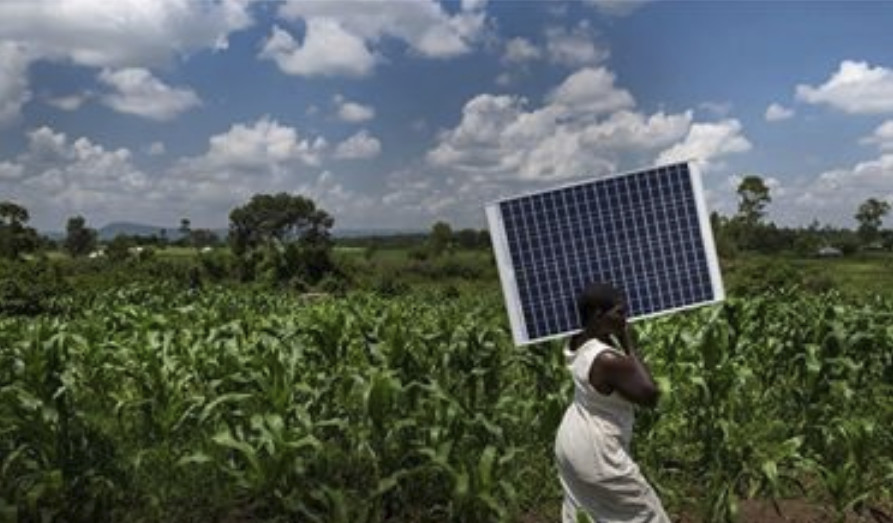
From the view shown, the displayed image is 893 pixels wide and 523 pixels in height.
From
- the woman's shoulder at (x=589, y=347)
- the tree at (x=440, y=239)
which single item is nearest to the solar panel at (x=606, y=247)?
the woman's shoulder at (x=589, y=347)

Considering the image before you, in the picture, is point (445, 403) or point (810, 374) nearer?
point (445, 403)

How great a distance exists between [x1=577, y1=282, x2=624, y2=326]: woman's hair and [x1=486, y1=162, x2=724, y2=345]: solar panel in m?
0.51

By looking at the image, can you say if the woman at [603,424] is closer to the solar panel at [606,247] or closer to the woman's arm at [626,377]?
the woman's arm at [626,377]

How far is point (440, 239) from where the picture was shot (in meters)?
68.4

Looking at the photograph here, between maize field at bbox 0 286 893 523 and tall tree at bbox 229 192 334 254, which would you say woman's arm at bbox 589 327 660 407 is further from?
tall tree at bbox 229 192 334 254

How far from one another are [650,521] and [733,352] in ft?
15.6

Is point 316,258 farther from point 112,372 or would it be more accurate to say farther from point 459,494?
point 459,494

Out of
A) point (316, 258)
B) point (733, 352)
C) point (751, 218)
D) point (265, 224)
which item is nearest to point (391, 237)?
point (265, 224)

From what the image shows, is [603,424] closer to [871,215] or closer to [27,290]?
[27,290]

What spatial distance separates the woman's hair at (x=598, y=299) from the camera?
4965 millimetres

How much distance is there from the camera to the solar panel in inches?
218

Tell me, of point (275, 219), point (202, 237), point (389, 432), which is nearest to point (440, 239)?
point (275, 219)

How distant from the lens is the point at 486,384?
27.5 feet

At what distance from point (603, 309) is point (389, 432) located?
213 centimetres
